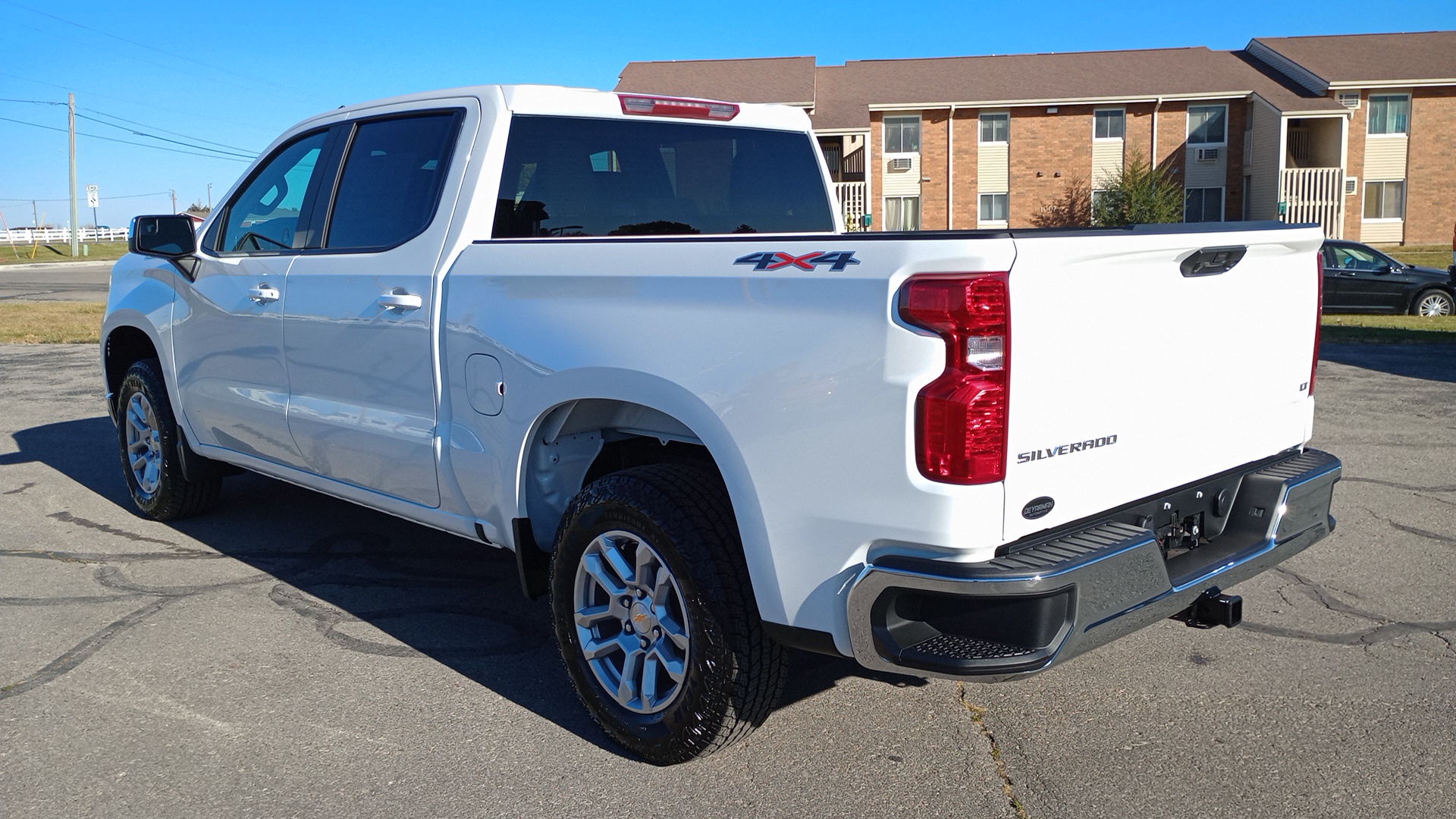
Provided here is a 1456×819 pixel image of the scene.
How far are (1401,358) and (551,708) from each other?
479 inches

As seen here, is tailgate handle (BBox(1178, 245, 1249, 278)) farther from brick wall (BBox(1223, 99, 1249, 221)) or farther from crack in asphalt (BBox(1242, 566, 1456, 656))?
brick wall (BBox(1223, 99, 1249, 221))

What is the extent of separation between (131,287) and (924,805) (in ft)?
16.5

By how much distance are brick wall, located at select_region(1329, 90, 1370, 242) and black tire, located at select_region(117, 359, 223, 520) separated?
4111cm

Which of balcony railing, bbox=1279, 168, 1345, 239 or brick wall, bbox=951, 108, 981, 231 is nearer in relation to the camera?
balcony railing, bbox=1279, 168, 1345, 239

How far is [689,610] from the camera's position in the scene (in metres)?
3.22

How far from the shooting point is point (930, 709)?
12.6 feet

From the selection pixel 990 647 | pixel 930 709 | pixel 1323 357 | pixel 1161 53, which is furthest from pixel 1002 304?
pixel 1161 53

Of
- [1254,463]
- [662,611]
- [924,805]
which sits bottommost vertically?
[924,805]

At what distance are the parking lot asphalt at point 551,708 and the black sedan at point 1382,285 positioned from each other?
1532cm

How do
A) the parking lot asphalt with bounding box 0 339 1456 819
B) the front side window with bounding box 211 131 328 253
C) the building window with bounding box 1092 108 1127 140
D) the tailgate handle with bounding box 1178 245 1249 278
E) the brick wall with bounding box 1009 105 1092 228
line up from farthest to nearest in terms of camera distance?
the brick wall with bounding box 1009 105 1092 228 → the building window with bounding box 1092 108 1127 140 → the front side window with bounding box 211 131 328 253 → the parking lot asphalt with bounding box 0 339 1456 819 → the tailgate handle with bounding box 1178 245 1249 278

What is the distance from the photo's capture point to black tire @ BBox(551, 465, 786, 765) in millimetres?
3188

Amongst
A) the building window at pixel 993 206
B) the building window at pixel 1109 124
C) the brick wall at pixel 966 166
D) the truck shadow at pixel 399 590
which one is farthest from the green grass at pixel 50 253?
the truck shadow at pixel 399 590

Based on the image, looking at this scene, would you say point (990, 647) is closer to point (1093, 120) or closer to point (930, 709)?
point (930, 709)

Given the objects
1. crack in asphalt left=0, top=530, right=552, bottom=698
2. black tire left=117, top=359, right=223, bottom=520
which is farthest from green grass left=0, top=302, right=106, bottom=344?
crack in asphalt left=0, top=530, right=552, bottom=698
